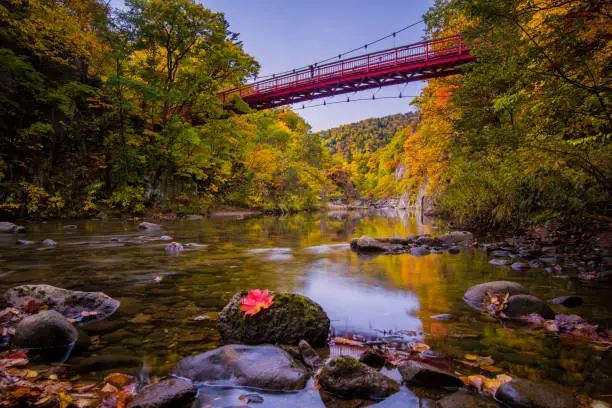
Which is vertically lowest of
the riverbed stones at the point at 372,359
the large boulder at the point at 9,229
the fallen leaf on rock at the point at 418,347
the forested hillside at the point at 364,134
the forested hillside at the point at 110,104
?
the fallen leaf on rock at the point at 418,347

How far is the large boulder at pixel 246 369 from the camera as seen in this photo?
1.92 metres

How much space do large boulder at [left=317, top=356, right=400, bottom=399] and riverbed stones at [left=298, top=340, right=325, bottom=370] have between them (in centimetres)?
22

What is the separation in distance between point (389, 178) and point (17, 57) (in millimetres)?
64424

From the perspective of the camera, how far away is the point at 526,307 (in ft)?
9.91

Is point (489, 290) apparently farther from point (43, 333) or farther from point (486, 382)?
point (43, 333)

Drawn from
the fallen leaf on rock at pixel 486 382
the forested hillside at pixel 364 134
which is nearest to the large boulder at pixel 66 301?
the fallen leaf on rock at pixel 486 382

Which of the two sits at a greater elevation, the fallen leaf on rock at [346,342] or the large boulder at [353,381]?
the large boulder at [353,381]

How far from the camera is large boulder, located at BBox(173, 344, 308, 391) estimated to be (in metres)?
1.92

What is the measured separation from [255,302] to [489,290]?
7.95ft

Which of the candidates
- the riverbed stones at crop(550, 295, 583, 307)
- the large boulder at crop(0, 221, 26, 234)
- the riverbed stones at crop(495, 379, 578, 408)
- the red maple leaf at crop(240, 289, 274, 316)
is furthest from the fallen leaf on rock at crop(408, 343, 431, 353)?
the large boulder at crop(0, 221, 26, 234)

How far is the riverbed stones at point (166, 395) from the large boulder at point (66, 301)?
5.15 feet

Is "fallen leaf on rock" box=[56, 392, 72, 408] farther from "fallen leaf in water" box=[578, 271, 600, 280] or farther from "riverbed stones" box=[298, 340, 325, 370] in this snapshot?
"fallen leaf in water" box=[578, 271, 600, 280]

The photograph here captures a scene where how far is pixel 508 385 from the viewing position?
172 cm

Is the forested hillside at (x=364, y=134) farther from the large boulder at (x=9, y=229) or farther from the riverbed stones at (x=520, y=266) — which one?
the riverbed stones at (x=520, y=266)
